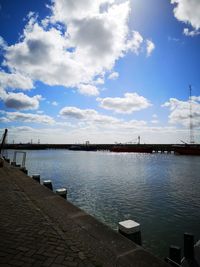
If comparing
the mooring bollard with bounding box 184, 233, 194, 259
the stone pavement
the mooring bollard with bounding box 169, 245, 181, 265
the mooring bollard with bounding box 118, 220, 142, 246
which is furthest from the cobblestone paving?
the mooring bollard with bounding box 184, 233, 194, 259

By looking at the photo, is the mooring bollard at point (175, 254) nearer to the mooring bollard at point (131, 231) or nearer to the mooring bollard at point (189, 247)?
the mooring bollard at point (189, 247)

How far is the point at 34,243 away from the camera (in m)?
4.98

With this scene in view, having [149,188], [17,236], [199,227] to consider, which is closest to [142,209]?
[199,227]

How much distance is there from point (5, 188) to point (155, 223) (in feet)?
26.6

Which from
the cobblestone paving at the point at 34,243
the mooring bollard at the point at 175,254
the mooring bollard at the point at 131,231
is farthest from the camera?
the mooring bollard at the point at 131,231

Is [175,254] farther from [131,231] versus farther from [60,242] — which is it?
[60,242]

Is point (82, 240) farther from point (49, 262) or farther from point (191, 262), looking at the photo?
point (191, 262)

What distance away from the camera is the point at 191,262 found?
18.0ft

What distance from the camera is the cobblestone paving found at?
423 cm

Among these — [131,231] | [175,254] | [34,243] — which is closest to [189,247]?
[175,254]

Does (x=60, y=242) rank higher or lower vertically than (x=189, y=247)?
higher

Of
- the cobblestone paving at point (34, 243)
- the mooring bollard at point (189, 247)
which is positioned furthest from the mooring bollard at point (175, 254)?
the cobblestone paving at point (34, 243)

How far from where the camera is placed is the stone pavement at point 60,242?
14.2 feet

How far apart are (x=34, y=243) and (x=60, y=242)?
60cm
